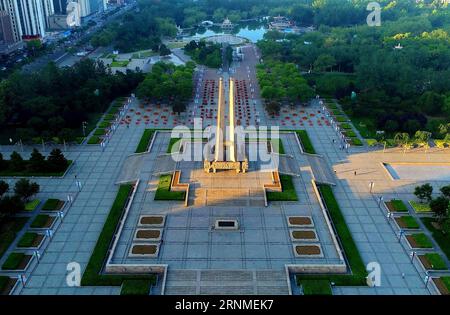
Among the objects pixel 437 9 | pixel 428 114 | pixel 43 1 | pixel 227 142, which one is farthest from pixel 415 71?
pixel 43 1

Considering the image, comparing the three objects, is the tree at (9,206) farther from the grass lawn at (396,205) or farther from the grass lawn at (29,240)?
the grass lawn at (396,205)

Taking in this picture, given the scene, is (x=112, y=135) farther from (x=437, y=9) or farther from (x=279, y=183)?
(x=437, y=9)

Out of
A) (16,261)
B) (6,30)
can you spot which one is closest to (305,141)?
(16,261)

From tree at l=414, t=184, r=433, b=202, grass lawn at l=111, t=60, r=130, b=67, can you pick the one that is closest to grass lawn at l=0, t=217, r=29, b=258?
tree at l=414, t=184, r=433, b=202

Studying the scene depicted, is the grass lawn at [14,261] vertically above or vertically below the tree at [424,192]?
below

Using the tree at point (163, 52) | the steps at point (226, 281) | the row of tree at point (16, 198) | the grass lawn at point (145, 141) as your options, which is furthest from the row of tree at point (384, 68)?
the row of tree at point (16, 198)

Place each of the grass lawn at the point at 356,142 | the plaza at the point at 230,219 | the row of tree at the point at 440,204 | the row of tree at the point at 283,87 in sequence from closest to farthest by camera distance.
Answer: the plaza at the point at 230,219
the row of tree at the point at 440,204
the grass lawn at the point at 356,142
the row of tree at the point at 283,87
